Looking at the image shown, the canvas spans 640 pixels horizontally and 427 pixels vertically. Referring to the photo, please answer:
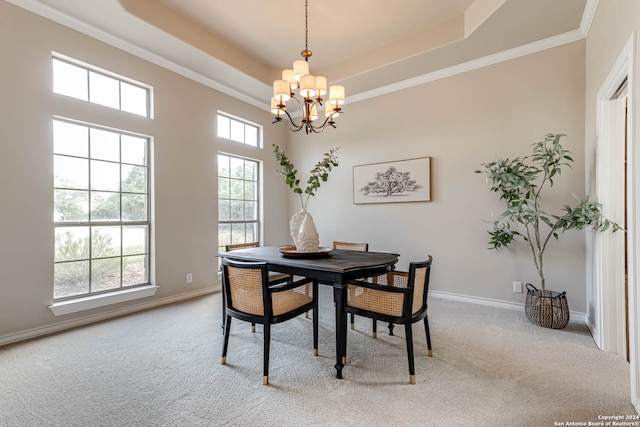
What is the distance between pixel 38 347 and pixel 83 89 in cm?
256

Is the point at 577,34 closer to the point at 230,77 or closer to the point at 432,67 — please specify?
the point at 432,67

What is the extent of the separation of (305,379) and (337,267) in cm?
80

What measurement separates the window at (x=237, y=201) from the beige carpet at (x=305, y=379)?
1947 millimetres

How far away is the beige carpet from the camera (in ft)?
5.60

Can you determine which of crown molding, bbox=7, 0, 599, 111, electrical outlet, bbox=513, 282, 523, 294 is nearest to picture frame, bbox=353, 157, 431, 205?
crown molding, bbox=7, 0, 599, 111

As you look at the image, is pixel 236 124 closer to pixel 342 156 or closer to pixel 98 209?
pixel 342 156

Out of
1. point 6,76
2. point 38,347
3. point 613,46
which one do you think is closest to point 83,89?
point 6,76

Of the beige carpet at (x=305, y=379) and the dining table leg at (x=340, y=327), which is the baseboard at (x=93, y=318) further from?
the dining table leg at (x=340, y=327)

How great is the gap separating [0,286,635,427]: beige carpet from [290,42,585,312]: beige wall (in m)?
0.78

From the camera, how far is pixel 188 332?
292 centimetres

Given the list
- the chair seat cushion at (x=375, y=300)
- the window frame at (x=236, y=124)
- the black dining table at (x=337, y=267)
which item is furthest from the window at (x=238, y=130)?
the chair seat cushion at (x=375, y=300)

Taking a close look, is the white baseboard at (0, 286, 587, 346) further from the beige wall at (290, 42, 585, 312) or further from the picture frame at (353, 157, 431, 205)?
the picture frame at (353, 157, 431, 205)

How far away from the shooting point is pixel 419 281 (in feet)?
7.25

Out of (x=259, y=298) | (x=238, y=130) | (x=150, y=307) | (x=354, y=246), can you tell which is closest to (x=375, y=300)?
(x=259, y=298)
